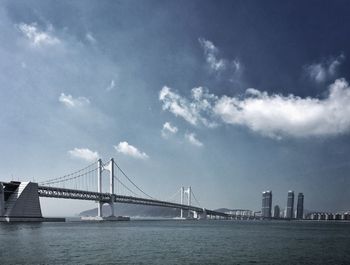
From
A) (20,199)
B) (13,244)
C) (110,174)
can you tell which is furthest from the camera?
(110,174)

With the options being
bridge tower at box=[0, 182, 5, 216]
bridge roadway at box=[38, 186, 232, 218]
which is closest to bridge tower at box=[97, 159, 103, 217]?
bridge roadway at box=[38, 186, 232, 218]

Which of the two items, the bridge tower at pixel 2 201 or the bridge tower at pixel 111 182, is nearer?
the bridge tower at pixel 2 201

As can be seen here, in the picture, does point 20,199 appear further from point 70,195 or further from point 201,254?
point 201,254

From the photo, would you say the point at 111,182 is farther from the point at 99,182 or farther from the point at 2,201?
the point at 2,201

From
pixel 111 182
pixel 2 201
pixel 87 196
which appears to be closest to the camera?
pixel 2 201

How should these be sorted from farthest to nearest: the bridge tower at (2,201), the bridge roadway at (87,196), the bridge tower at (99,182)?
the bridge tower at (99,182)
the bridge roadway at (87,196)
the bridge tower at (2,201)

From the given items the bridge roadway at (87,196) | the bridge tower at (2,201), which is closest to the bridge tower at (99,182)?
the bridge roadway at (87,196)

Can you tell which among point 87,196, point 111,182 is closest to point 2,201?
point 87,196

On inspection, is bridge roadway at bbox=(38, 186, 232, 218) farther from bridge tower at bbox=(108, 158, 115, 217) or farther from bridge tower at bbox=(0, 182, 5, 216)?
bridge tower at bbox=(0, 182, 5, 216)

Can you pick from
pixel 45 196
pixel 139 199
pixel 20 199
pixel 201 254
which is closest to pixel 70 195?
pixel 45 196

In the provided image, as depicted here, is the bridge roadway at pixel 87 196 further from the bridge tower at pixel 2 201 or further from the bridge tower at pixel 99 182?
the bridge tower at pixel 2 201

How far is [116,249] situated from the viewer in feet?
121

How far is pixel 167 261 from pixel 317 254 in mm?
15249

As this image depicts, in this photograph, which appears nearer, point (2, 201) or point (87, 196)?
point (2, 201)
